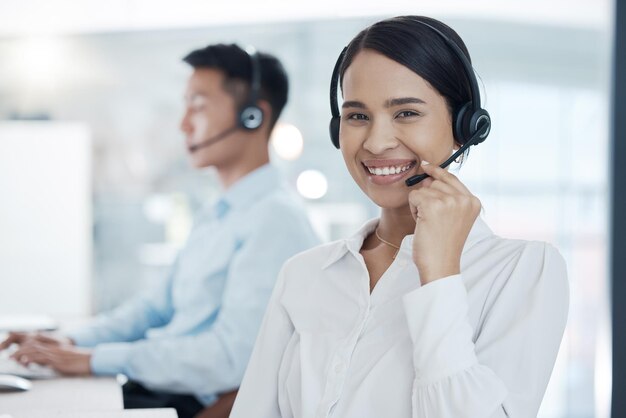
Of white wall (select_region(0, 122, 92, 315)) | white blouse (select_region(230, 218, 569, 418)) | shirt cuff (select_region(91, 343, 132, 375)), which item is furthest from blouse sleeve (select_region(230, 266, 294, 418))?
white wall (select_region(0, 122, 92, 315))

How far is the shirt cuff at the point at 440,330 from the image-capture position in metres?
1.17

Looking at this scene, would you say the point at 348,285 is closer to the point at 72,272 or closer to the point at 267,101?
the point at 267,101

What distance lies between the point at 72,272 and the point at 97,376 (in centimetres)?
204

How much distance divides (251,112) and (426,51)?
1182mm

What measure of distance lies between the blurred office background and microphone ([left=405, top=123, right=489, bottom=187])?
2.91 meters

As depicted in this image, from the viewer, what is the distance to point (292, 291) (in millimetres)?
1500

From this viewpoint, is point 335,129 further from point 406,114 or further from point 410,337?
point 410,337

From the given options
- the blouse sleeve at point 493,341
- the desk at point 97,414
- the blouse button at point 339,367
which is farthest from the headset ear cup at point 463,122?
the desk at point 97,414

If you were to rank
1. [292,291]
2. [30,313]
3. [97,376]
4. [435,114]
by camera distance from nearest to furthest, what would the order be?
[435,114] < [292,291] < [97,376] < [30,313]

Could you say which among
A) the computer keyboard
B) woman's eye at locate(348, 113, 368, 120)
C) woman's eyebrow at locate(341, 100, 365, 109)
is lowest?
the computer keyboard

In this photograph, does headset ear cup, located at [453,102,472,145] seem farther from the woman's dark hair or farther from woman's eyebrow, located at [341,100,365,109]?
woman's eyebrow, located at [341,100,365,109]

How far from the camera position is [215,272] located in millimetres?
2332

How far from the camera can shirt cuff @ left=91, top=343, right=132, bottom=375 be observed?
2.01 m

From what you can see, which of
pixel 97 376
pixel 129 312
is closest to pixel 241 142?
pixel 129 312
